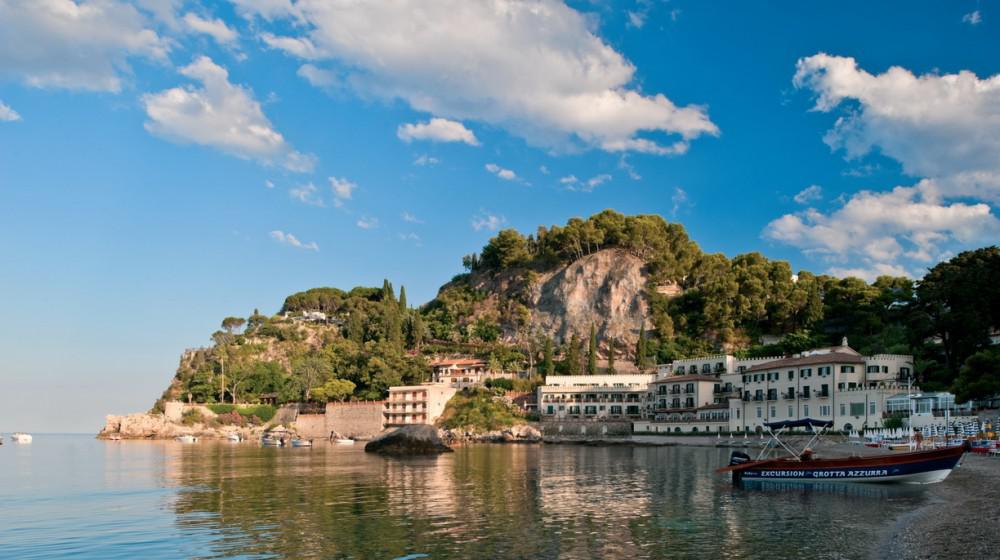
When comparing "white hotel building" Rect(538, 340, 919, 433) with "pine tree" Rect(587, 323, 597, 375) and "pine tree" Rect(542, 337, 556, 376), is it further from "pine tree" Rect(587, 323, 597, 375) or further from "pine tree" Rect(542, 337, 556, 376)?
"pine tree" Rect(587, 323, 597, 375)

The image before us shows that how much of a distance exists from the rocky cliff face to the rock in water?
66.0 m

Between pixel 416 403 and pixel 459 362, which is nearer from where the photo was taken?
pixel 416 403

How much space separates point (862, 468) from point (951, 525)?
12.6 m

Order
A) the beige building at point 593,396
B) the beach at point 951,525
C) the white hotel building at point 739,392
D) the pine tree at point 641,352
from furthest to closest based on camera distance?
the pine tree at point 641,352
the beige building at point 593,396
the white hotel building at point 739,392
the beach at point 951,525

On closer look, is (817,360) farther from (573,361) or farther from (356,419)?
(356,419)

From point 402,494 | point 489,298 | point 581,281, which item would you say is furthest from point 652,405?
point 402,494

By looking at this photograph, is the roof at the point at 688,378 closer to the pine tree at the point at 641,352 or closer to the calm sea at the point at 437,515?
the pine tree at the point at 641,352

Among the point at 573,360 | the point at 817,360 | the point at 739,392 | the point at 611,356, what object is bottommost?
the point at 739,392

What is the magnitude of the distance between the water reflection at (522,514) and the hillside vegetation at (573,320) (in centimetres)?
6421

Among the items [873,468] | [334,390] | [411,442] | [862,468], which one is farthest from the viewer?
[334,390]

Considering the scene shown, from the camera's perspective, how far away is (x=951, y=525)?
26.2 meters

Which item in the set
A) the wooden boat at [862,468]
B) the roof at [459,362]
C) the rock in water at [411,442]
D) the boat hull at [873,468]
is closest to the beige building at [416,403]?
the roof at [459,362]

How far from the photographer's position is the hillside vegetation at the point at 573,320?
11638 cm

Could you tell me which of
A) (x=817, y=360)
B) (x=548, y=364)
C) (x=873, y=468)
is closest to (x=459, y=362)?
(x=548, y=364)
